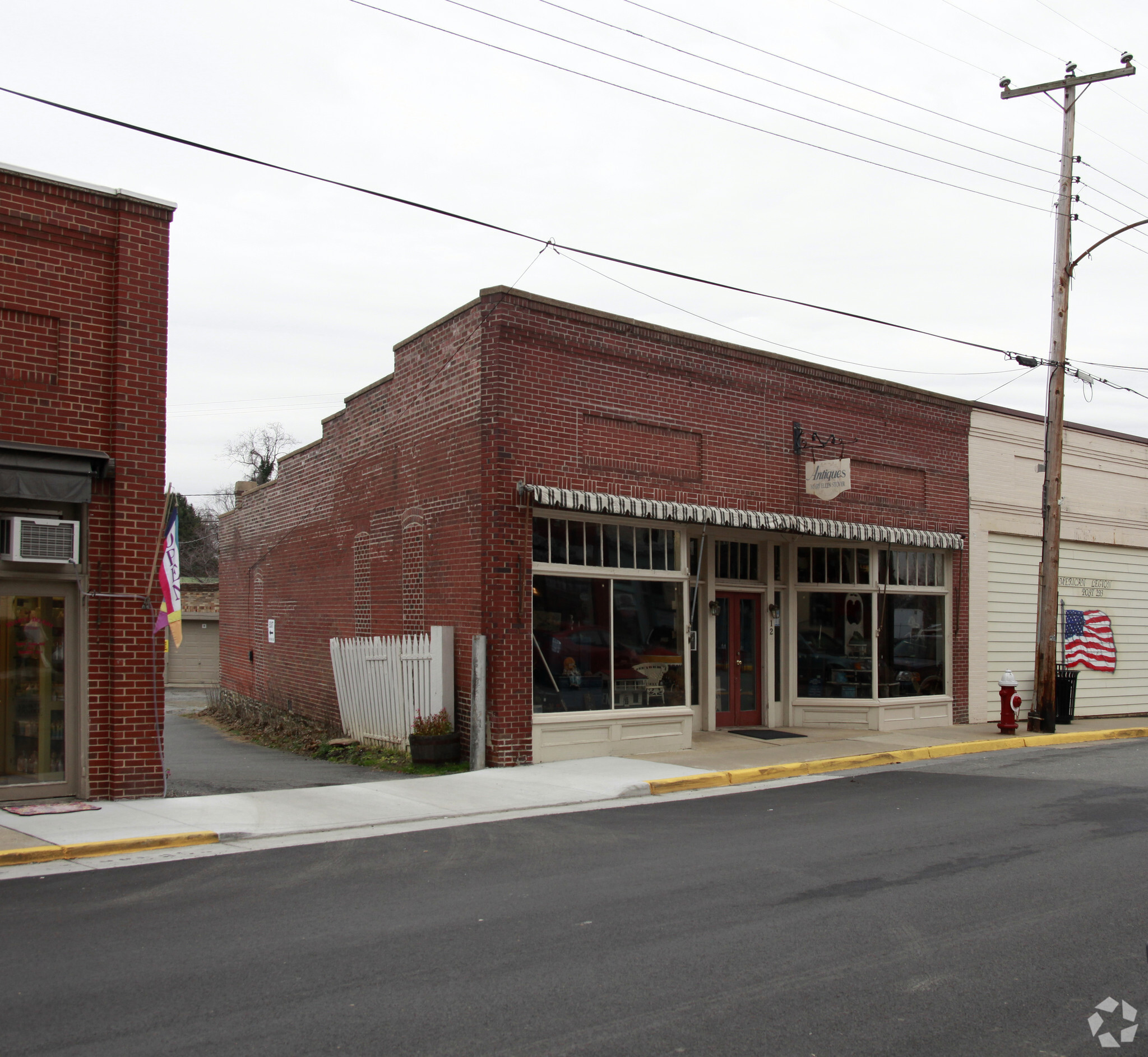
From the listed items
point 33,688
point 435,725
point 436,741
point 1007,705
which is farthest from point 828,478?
point 33,688

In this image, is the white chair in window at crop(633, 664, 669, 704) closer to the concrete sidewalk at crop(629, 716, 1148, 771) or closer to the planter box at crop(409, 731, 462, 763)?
the concrete sidewalk at crop(629, 716, 1148, 771)

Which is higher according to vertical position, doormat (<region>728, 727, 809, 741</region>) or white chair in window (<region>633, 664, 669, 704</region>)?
white chair in window (<region>633, 664, 669, 704</region>)

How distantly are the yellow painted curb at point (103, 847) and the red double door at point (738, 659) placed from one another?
972 centimetres

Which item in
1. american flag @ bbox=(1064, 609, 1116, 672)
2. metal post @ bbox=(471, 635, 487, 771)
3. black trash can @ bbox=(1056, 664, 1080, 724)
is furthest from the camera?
american flag @ bbox=(1064, 609, 1116, 672)

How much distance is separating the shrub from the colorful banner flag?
365cm

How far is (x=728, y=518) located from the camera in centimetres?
1567

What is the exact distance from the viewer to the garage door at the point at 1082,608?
20.6 metres

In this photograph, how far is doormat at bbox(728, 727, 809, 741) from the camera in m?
16.8

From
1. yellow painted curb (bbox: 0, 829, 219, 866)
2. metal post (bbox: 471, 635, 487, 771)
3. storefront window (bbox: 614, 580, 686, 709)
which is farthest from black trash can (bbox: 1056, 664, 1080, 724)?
yellow painted curb (bbox: 0, 829, 219, 866)

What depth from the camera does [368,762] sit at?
49.6 ft

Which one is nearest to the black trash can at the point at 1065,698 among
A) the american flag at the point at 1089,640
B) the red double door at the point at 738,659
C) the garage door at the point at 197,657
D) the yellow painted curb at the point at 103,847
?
the american flag at the point at 1089,640

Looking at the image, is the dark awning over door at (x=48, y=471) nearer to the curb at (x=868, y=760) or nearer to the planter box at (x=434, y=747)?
the planter box at (x=434, y=747)

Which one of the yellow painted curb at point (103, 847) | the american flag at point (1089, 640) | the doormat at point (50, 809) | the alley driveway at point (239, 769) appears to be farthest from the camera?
the american flag at point (1089, 640)

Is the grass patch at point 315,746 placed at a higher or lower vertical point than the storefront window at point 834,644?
lower
